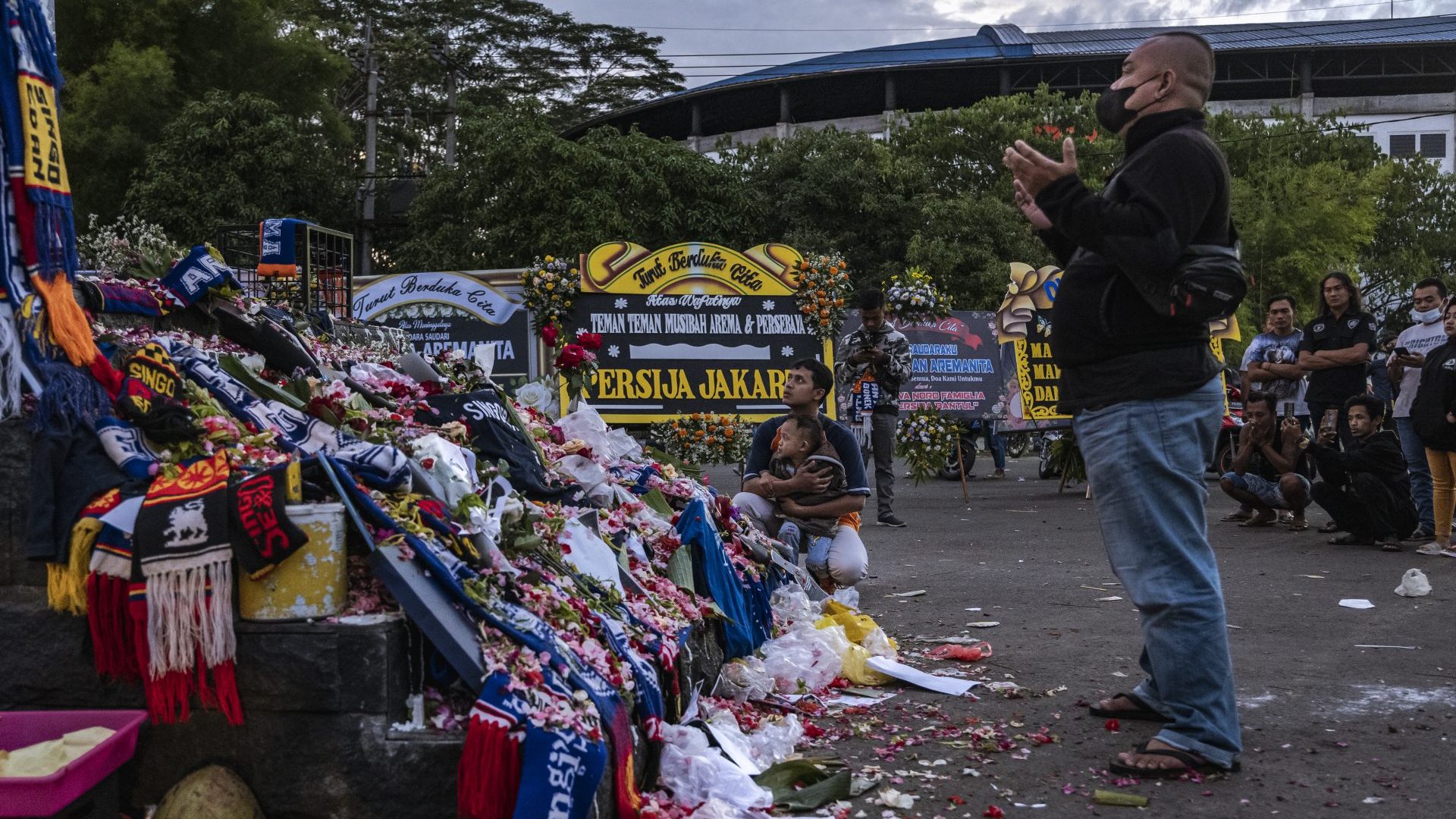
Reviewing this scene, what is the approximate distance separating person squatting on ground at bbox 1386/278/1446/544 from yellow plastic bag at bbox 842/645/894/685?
231 inches

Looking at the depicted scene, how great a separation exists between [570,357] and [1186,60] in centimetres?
431

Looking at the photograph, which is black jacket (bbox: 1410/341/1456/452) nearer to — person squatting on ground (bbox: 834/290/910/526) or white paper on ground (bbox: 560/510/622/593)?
person squatting on ground (bbox: 834/290/910/526)

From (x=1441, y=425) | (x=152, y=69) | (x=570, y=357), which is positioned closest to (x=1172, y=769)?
(x=570, y=357)

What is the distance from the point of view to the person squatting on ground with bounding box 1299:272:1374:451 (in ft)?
32.0

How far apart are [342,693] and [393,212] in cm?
3445

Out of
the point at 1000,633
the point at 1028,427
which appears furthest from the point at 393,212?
the point at 1000,633

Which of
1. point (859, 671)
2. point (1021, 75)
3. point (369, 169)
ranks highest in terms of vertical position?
point (1021, 75)

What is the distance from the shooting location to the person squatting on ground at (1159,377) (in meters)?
3.62

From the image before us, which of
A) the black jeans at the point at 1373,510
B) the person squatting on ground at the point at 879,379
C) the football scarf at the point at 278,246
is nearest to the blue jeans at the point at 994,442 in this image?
the person squatting on ground at the point at 879,379

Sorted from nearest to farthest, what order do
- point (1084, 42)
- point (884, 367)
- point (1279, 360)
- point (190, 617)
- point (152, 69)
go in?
point (190, 617), point (1279, 360), point (884, 367), point (152, 69), point (1084, 42)

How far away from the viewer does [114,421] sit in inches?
139

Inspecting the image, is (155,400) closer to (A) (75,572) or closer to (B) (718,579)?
(A) (75,572)

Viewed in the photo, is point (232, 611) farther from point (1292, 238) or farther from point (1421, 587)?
point (1292, 238)

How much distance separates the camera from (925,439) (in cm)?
1340
